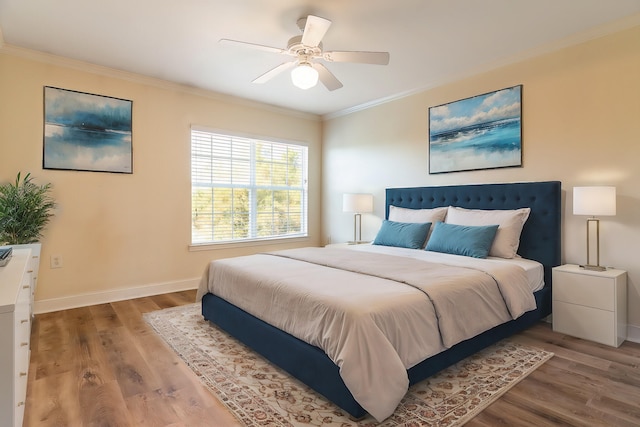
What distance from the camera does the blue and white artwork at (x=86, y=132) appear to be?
3.39 m

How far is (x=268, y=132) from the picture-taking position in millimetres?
5047

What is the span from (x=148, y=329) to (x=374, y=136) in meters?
3.61

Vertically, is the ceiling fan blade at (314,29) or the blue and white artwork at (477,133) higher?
the ceiling fan blade at (314,29)

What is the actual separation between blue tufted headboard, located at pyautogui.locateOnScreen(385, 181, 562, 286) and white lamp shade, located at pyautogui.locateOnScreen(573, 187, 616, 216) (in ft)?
1.31

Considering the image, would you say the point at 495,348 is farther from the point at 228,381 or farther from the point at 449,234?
the point at 228,381

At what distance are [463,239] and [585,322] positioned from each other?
1.10 metres

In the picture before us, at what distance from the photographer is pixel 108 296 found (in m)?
3.74

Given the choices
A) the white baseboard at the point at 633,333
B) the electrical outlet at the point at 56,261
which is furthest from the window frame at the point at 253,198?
the white baseboard at the point at 633,333

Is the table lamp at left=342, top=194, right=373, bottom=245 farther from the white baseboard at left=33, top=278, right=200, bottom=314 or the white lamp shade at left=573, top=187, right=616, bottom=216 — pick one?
the white lamp shade at left=573, top=187, right=616, bottom=216

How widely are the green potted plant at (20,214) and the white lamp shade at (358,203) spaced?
3.24 meters

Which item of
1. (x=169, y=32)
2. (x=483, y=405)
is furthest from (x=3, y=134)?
(x=483, y=405)

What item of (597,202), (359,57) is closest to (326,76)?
(359,57)

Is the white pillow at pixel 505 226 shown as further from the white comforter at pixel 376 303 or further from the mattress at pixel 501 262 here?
the white comforter at pixel 376 303

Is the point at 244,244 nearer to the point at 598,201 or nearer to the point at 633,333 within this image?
the point at 598,201
